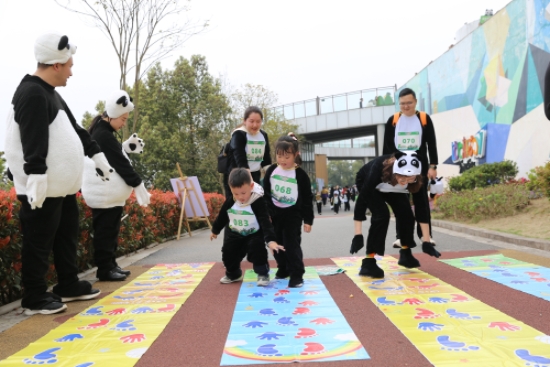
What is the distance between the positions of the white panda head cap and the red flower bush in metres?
3.46

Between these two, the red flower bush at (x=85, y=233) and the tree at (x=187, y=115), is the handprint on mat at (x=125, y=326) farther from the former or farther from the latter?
the tree at (x=187, y=115)

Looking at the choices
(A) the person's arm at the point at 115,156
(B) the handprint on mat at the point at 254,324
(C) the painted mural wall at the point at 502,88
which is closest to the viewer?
(B) the handprint on mat at the point at 254,324

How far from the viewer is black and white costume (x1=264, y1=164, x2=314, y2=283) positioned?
4.63 m

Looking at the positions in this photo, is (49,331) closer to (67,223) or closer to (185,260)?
(67,223)

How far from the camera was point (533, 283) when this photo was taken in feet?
13.5

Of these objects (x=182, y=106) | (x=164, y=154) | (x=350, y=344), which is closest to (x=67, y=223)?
(x=350, y=344)

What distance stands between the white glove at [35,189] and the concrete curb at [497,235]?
19.6 ft

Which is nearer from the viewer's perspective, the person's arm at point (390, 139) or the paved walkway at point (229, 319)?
the paved walkway at point (229, 319)

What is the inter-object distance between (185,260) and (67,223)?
2.75 meters

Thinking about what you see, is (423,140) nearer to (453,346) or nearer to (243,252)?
(243,252)

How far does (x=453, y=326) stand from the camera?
9.84 feet

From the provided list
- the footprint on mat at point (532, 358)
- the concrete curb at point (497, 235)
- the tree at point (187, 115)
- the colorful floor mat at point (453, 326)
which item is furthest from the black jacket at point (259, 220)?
the tree at point (187, 115)

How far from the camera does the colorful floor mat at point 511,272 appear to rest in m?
3.95

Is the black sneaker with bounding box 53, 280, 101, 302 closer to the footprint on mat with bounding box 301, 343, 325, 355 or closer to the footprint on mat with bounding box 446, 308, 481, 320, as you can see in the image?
the footprint on mat with bounding box 301, 343, 325, 355
